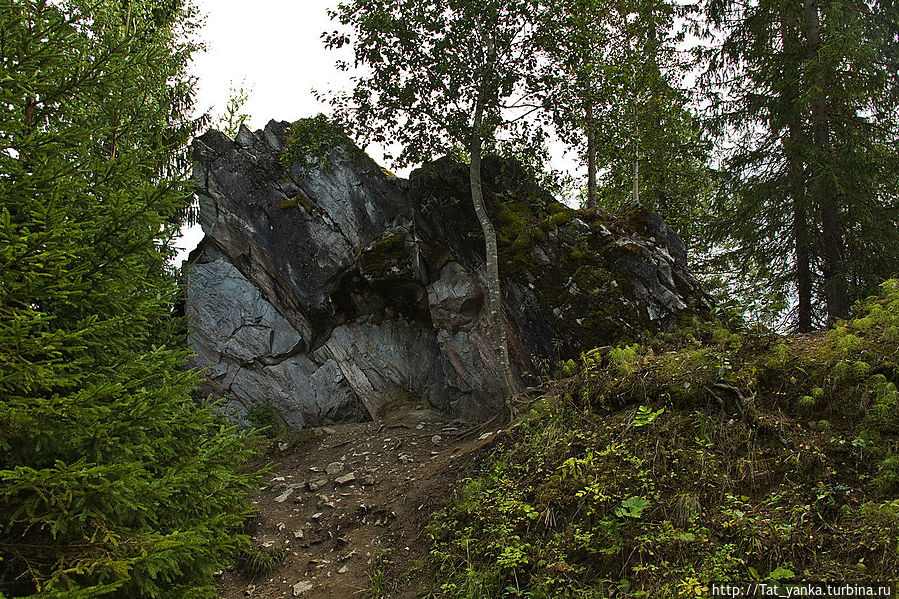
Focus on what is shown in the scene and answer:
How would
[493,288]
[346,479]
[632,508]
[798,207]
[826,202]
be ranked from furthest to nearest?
[798,207]
[826,202]
[493,288]
[346,479]
[632,508]

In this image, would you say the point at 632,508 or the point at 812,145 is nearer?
the point at 632,508

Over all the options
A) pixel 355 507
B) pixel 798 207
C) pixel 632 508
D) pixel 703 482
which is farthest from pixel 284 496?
pixel 798 207

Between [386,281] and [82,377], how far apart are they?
29.1 ft

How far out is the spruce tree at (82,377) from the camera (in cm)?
286

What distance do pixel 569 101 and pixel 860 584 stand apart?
8550mm

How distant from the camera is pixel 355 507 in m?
7.37

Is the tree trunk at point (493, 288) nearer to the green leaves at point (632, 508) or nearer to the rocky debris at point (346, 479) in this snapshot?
the rocky debris at point (346, 479)

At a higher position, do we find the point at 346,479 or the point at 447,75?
the point at 447,75

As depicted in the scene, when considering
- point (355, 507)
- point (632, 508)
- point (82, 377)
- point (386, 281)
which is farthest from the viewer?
point (386, 281)

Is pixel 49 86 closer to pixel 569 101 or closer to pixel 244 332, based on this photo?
pixel 569 101

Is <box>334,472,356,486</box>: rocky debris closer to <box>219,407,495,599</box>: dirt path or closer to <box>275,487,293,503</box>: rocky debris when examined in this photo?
<box>219,407,495,599</box>: dirt path

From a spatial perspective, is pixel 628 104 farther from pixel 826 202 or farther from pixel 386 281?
pixel 386 281

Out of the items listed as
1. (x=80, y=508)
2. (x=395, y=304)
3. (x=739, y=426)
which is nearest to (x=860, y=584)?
(x=739, y=426)

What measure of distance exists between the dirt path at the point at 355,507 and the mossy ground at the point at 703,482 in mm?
684
